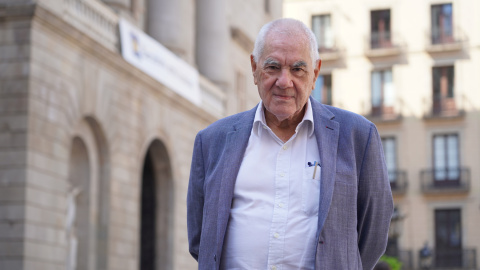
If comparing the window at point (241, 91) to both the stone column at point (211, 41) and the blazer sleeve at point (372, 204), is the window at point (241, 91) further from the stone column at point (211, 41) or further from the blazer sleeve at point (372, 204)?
the blazer sleeve at point (372, 204)

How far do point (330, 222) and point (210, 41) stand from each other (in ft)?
96.3

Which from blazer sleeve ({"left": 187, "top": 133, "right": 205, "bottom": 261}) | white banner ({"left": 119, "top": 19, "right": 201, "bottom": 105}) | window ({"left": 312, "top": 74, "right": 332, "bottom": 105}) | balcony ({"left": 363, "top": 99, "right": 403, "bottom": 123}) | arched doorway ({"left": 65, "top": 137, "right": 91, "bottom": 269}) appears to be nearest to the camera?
blazer sleeve ({"left": 187, "top": 133, "right": 205, "bottom": 261})

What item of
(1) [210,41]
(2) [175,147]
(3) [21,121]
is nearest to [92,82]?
(3) [21,121]

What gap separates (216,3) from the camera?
3353cm

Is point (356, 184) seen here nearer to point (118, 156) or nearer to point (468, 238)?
point (118, 156)

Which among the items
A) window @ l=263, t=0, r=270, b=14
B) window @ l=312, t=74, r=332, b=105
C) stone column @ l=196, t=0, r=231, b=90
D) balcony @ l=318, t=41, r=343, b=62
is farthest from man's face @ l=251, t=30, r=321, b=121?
window @ l=312, t=74, r=332, b=105

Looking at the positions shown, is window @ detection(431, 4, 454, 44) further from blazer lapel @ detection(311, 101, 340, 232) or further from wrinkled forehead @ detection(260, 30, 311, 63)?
wrinkled forehead @ detection(260, 30, 311, 63)

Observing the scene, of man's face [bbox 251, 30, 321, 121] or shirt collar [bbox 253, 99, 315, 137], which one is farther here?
shirt collar [bbox 253, 99, 315, 137]

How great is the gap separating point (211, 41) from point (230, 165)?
29137 millimetres

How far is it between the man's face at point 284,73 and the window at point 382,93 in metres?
51.5

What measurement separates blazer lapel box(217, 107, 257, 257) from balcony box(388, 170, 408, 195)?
164ft

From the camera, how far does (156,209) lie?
95.2 feet

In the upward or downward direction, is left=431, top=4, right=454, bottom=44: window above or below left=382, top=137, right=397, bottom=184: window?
above

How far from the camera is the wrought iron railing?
175 ft
